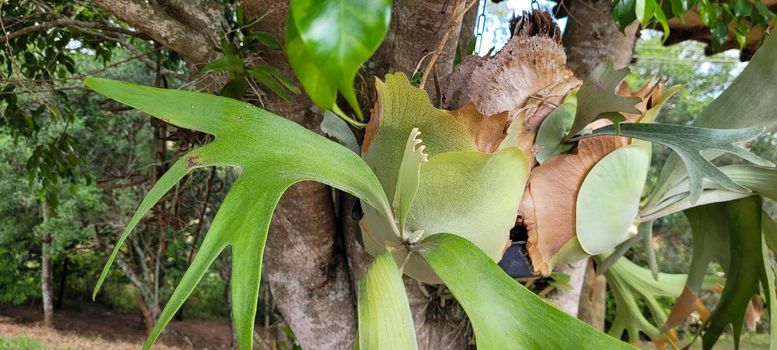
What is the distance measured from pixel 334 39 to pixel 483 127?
27 centimetres

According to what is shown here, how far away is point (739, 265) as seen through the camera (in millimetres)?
708

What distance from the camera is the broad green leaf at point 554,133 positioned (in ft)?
1.54

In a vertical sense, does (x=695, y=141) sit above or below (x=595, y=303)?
above

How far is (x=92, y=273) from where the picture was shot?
180 inches

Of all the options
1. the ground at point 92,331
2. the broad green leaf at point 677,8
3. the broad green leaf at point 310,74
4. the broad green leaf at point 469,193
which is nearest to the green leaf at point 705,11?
the broad green leaf at point 677,8

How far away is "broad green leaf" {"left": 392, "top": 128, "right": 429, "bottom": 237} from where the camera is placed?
15.0 inches

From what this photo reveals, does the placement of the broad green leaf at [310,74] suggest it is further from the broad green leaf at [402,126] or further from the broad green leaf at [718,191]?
the broad green leaf at [718,191]

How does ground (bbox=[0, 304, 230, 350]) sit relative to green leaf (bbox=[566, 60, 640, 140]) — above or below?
below

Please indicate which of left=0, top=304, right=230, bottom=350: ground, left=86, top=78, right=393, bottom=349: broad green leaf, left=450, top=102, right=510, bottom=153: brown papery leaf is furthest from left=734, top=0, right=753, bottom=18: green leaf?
left=0, top=304, right=230, bottom=350: ground

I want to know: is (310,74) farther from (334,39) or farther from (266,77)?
(266,77)

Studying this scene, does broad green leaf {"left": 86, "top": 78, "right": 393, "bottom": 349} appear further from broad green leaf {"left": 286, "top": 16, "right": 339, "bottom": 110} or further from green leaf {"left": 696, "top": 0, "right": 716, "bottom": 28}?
green leaf {"left": 696, "top": 0, "right": 716, "bottom": 28}

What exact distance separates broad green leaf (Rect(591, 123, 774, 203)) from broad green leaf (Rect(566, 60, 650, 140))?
18 millimetres

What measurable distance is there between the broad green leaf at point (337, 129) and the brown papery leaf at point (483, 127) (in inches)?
4.5

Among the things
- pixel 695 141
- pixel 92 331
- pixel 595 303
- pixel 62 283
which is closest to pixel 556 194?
pixel 695 141
